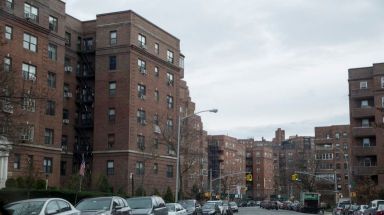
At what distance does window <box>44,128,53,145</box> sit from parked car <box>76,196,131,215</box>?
32.3m

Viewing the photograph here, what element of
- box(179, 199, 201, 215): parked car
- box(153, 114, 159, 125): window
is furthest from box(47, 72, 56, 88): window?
box(179, 199, 201, 215): parked car

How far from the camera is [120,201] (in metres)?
23.1

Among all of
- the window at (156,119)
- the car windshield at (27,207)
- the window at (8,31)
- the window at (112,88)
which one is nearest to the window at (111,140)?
the window at (112,88)

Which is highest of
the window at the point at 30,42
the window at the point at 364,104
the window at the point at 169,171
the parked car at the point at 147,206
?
the window at the point at 30,42

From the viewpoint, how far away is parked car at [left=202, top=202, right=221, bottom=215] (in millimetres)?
45138

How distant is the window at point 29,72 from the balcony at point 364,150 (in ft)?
154

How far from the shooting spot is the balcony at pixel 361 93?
8200 centimetres

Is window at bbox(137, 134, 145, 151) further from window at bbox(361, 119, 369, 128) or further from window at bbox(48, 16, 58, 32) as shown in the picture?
window at bbox(361, 119, 369, 128)

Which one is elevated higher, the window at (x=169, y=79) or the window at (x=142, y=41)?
the window at (x=142, y=41)

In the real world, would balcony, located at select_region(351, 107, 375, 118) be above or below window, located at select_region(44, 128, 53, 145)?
above

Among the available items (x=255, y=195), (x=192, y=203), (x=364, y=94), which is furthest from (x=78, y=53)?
(x=255, y=195)

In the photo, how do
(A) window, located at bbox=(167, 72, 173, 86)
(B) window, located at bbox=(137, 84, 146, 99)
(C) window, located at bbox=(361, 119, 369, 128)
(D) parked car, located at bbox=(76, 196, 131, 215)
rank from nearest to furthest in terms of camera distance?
1. (D) parked car, located at bbox=(76, 196, 131, 215)
2. (B) window, located at bbox=(137, 84, 146, 99)
3. (A) window, located at bbox=(167, 72, 173, 86)
4. (C) window, located at bbox=(361, 119, 369, 128)

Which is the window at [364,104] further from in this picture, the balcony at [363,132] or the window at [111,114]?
the window at [111,114]

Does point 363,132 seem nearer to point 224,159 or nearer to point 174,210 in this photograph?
point 174,210
